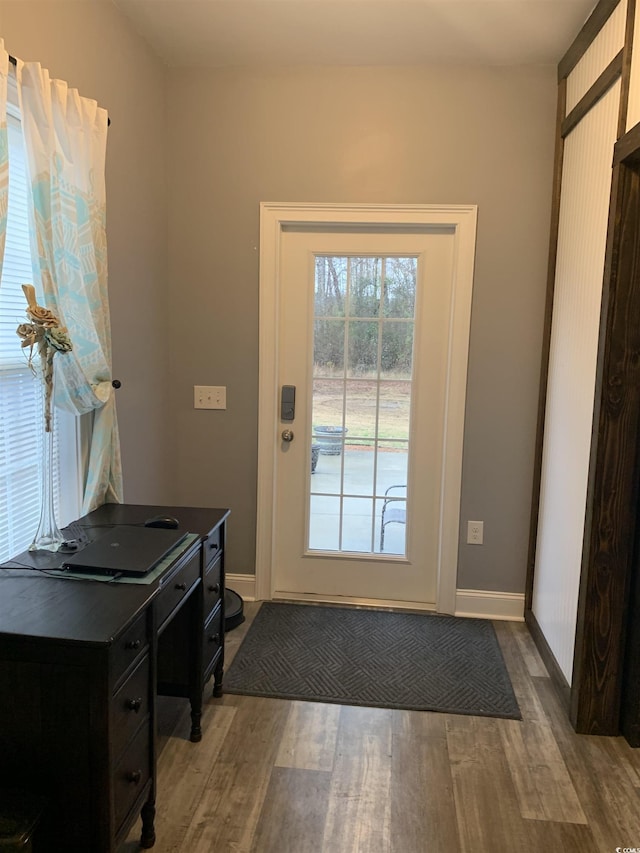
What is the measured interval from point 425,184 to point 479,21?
2.16ft

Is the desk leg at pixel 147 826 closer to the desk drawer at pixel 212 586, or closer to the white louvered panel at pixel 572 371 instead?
the desk drawer at pixel 212 586

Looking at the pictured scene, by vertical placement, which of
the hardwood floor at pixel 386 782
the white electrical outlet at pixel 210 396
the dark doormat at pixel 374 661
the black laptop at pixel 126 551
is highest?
the white electrical outlet at pixel 210 396

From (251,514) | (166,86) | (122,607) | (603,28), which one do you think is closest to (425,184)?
(603,28)

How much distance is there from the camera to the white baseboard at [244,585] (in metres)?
3.15

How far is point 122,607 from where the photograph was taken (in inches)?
54.2

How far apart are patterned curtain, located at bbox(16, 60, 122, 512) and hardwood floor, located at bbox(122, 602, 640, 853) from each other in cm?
97

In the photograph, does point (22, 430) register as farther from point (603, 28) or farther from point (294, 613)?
point (603, 28)

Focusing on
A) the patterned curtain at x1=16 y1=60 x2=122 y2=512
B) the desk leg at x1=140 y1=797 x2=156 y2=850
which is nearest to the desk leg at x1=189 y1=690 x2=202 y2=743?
the desk leg at x1=140 y1=797 x2=156 y2=850

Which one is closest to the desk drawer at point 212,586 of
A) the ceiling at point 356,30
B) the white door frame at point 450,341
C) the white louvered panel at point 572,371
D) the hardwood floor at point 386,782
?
the hardwood floor at point 386,782

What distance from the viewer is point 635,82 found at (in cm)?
186

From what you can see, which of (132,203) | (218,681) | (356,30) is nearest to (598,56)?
(356,30)

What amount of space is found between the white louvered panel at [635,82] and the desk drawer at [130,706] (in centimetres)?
213

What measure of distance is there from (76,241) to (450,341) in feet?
5.72

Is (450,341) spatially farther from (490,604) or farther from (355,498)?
(490,604)
